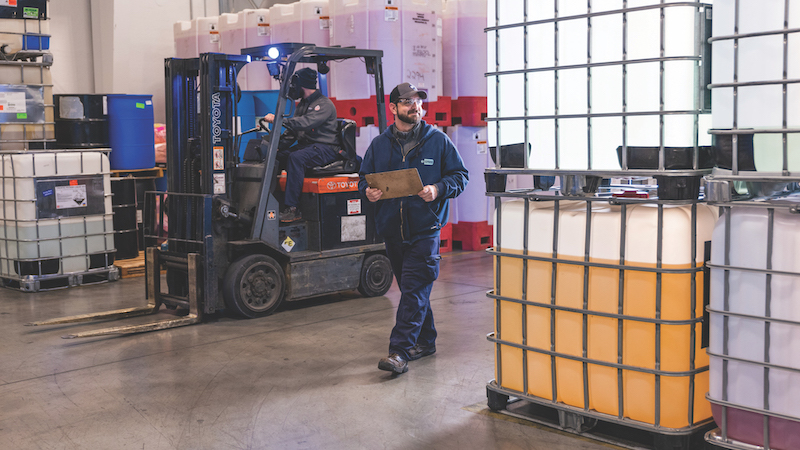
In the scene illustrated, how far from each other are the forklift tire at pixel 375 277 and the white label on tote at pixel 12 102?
452cm

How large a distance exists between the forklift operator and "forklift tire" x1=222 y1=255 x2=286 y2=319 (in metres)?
0.52

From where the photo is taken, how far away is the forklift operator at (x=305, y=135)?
713cm

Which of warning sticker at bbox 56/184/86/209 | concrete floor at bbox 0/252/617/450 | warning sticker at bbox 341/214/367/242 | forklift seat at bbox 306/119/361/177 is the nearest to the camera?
concrete floor at bbox 0/252/617/450

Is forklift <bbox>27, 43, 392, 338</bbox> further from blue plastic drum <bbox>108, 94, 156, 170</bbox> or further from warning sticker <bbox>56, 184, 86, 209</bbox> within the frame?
blue plastic drum <bbox>108, 94, 156, 170</bbox>

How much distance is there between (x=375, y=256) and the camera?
25.7 ft

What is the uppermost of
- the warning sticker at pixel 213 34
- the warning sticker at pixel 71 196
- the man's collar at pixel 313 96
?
the warning sticker at pixel 213 34

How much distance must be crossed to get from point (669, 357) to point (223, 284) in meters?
4.34

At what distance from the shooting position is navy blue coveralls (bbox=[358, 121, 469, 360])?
16.8 ft

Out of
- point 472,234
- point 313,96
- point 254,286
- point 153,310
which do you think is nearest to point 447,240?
point 472,234

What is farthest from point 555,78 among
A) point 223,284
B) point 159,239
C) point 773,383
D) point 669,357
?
point 159,239

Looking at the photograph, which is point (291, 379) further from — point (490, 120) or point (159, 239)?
point (159, 239)

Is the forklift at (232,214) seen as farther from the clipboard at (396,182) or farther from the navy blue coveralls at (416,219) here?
the clipboard at (396,182)

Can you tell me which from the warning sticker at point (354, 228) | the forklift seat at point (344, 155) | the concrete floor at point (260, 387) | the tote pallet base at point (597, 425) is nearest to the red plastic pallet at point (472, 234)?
the warning sticker at point (354, 228)

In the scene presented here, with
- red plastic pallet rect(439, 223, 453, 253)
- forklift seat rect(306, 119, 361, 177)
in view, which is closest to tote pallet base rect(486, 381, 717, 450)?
forklift seat rect(306, 119, 361, 177)
